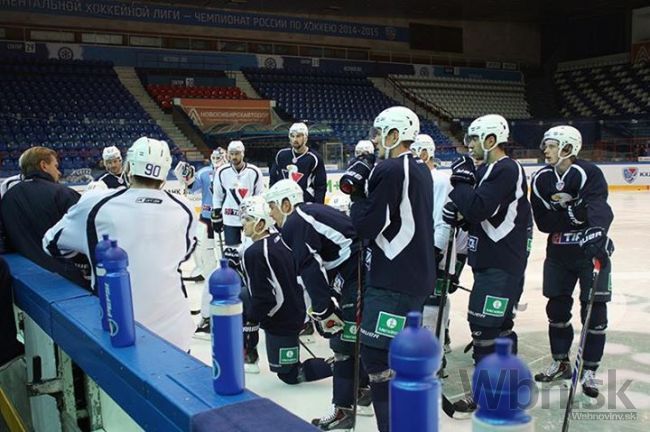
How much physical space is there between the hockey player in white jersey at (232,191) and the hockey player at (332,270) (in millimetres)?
2859

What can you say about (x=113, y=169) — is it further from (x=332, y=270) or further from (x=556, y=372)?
(x=556, y=372)

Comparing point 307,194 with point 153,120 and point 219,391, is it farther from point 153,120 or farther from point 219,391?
point 153,120

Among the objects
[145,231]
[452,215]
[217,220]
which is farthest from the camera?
[217,220]

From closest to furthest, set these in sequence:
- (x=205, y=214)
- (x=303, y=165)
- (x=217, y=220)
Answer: (x=217, y=220)
(x=303, y=165)
(x=205, y=214)

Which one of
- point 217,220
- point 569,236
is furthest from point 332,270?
point 217,220

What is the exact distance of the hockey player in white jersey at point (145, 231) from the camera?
2.32m

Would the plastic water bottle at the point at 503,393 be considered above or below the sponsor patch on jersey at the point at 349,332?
above

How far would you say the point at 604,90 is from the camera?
26.2 meters

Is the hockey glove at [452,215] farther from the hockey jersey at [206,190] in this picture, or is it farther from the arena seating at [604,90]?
the arena seating at [604,90]

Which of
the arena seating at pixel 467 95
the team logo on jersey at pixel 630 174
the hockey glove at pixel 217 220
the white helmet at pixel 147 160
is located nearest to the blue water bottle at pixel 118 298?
the white helmet at pixel 147 160

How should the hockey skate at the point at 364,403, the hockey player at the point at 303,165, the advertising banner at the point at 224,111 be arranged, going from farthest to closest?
the advertising banner at the point at 224,111
the hockey player at the point at 303,165
the hockey skate at the point at 364,403

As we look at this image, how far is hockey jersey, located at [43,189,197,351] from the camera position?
2.32m

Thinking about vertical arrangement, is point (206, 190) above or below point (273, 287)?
above

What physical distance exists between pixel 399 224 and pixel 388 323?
16.4 inches
